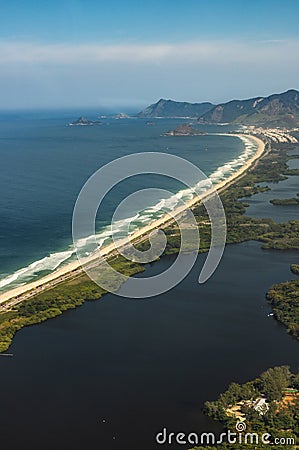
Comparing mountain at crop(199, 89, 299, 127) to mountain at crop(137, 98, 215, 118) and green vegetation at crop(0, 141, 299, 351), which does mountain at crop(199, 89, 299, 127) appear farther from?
green vegetation at crop(0, 141, 299, 351)

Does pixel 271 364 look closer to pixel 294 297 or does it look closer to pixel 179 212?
pixel 294 297

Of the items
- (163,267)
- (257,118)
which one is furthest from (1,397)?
(257,118)

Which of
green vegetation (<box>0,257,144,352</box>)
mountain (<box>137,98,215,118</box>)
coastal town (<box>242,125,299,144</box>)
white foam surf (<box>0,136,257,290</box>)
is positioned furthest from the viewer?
mountain (<box>137,98,215,118</box>)

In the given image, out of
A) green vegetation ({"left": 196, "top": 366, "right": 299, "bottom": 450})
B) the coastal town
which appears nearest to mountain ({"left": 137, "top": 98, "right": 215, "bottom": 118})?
the coastal town

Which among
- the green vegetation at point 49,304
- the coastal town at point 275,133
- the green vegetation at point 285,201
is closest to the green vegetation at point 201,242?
the green vegetation at point 49,304

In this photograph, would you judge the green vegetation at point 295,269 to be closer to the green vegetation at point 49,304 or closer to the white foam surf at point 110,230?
the green vegetation at point 49,304

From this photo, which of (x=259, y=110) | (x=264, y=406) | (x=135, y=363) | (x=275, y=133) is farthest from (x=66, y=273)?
(x=259, y=110)
